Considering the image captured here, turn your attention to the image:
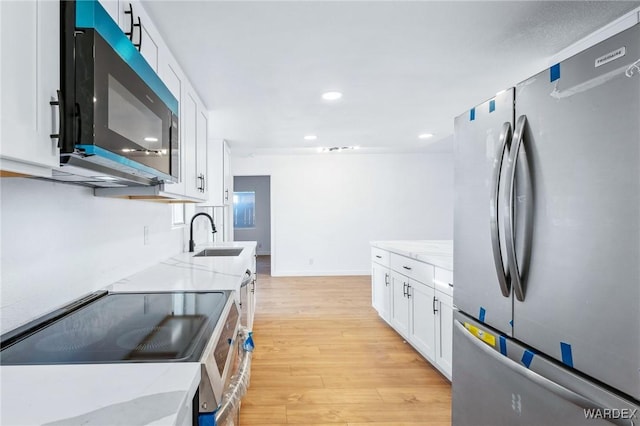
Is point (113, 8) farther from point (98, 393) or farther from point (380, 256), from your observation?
point (380, 256)

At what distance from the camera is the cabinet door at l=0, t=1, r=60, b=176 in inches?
25.1

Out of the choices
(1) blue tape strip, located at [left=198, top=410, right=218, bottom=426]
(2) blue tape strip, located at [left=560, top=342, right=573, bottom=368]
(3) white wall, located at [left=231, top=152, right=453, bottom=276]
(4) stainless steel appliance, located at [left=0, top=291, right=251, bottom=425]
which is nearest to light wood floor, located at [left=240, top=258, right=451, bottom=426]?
(4) stainless steel appliance, located at [left=0, top=291, right=251, bottom=425]

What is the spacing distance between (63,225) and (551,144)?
1819 millimetres

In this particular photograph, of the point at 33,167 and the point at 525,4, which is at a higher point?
the point at 525,4

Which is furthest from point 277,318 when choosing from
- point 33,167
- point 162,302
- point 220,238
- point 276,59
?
point 33,167

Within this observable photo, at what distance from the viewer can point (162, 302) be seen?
1.35 meters

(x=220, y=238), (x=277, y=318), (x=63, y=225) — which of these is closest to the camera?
(x=63, y=225)

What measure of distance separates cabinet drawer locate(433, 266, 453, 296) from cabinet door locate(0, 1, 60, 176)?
7.05 ft

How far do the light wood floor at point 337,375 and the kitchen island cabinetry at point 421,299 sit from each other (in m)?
0.17

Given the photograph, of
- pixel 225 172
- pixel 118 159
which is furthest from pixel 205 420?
pixel 225 172

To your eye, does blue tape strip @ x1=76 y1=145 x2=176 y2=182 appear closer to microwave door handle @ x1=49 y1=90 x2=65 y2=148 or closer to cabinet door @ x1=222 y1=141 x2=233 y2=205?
microwave door handle @ x1=49 y1=90 x2=65 y2=148

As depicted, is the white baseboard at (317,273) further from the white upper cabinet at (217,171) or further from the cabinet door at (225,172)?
the white upper cabinet at (217,171)

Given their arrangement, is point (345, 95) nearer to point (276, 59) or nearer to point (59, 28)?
point (276, 59)

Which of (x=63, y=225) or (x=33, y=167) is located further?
(x=63, y=225)
